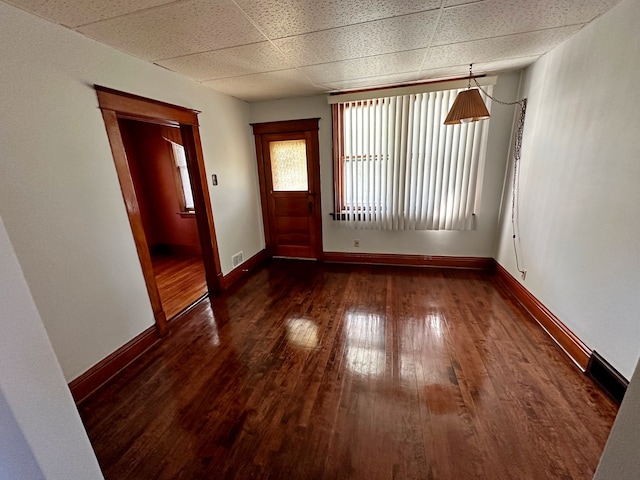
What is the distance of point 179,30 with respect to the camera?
1762 millimetres

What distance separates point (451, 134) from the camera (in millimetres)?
3291

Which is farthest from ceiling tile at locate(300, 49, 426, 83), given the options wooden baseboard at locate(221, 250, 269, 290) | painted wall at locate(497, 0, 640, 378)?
wooden baseboard at locate(221, 250, 269, 290)

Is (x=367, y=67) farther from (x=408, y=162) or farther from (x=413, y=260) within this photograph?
(x=413, y=260)

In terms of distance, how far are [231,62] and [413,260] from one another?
10.7 ft

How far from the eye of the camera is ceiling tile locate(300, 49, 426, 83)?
2398mm

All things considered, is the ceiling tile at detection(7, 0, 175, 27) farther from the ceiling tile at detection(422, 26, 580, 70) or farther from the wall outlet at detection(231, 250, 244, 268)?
the wall outlet at detection(231, 250, 244, 268)

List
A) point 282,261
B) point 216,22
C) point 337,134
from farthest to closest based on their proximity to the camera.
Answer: point 282,261, point 337,134, point 216,22

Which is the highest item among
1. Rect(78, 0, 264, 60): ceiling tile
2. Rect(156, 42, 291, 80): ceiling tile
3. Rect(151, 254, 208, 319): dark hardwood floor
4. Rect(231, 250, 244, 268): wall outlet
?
Rect(156, 42, 291, 80): ceiling tile

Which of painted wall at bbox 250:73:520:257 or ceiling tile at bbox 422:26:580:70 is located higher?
ceiling tile at bbox 422:26:580:70

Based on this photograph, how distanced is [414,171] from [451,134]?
605mm

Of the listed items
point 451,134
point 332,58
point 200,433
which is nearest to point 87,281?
point 200,433

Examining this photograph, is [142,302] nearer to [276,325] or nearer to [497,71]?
[276,325]

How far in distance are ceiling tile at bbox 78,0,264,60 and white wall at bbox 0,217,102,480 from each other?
166 centimetres

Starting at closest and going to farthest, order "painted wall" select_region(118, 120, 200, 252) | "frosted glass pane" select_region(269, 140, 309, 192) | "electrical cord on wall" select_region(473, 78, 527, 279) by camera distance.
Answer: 1. "electrical cord on wall" select_region(473, 78, 527, 279)
2. "frosted glass pane" select_region(269, 140, 309, 192)
3. "painted wall" select_region(118, 120, 200, 252)
